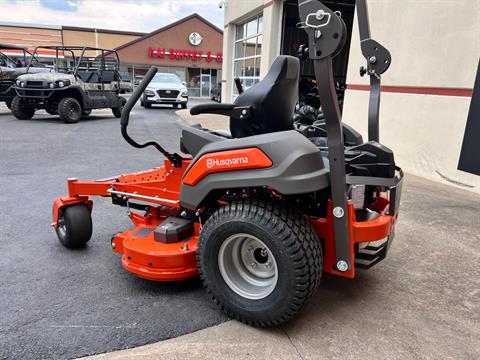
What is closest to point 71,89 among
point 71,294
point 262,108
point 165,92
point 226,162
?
point 165,92

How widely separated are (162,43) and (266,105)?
33599mm

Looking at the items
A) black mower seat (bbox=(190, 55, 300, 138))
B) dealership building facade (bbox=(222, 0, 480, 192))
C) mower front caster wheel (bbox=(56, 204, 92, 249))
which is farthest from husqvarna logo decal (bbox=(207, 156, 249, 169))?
dealership building facade (bbox=(222, 0, 480, 192))

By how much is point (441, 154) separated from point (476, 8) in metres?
Answer: 2.18

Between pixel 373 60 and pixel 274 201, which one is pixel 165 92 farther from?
pixel 274 201

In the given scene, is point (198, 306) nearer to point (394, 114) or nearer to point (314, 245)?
point (314, 245)

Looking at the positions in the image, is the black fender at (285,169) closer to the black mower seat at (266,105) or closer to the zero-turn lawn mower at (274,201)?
the zero-turn lawn mower at (274,201)

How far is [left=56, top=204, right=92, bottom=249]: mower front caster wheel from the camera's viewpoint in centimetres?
331

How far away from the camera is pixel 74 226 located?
10.8 ft

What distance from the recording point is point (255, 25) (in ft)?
49.1

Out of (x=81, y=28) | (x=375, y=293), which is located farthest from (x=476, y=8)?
(x=81, y=28)

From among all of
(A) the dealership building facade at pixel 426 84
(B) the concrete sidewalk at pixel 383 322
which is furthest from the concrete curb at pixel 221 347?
(A) the dealership building facade at pixel 426 84

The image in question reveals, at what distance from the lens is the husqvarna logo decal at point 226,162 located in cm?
227

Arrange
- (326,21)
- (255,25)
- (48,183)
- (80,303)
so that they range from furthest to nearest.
Answer: (255,25) < (48,183) < (80,303) < (326,21)

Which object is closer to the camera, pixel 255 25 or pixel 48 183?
pixel 48 183
